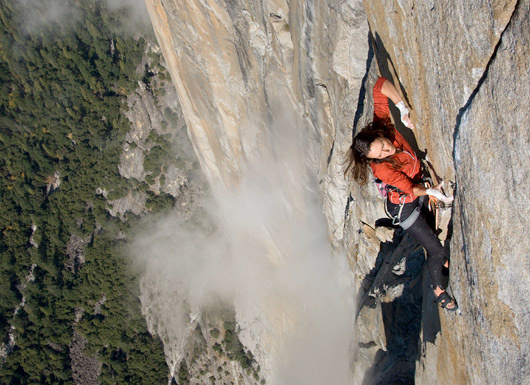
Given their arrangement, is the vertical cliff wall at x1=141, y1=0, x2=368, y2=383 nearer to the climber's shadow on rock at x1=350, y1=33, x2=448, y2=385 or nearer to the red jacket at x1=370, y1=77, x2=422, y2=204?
the climber's shadow on rock at x1=350, y1=33, x2=448, y2=385

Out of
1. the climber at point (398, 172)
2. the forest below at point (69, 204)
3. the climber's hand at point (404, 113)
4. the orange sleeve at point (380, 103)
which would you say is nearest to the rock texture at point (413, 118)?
the climber's hand at point (404, 113)

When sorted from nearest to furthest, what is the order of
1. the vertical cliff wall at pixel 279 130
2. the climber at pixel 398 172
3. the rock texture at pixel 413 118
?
the rock texture at pixel 413 118 → the climber at pixel 398 172 → the vertical cliff wall at pixel 279 130

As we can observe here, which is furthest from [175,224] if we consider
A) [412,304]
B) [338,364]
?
[412,304]

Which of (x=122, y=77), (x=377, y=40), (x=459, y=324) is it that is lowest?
(x=459, y=324)

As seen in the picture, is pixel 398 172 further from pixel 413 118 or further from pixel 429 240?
pixel 413 118

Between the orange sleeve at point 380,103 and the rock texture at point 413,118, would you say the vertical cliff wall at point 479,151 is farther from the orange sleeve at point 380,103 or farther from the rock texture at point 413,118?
the orange sleeve at point 380,103

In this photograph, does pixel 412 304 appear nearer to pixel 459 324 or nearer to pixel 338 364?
pixel 459 324
